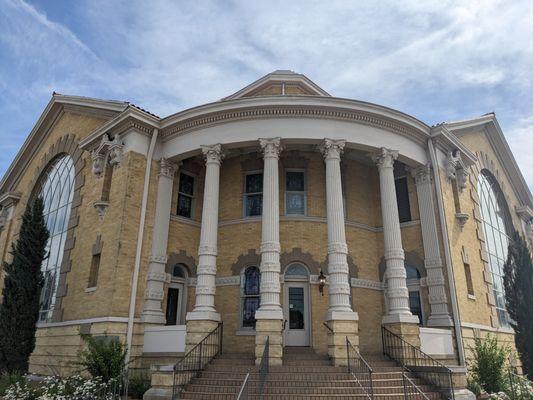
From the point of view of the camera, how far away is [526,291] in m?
15.9

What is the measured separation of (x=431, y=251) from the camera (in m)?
15.6

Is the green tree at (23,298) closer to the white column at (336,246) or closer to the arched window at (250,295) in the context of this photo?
the arched window at (250,295)

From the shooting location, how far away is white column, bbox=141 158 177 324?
1432 cm

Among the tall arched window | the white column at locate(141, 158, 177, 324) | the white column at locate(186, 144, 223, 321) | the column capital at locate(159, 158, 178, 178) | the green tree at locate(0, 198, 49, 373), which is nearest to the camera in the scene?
the white column at locate(186, 144, 223, 321)

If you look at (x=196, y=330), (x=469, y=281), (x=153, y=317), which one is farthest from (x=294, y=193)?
(x=469, y=281)

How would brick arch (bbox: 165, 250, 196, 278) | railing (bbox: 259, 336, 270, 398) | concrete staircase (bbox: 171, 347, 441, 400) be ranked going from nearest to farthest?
railing (bbox: 259, 336, 270, 398) < concrete staircase (bbox: 171, 347, 441, 400) < brick arch (bbox: 165, 250, 196, 278)

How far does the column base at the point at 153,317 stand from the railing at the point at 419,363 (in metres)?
7.22

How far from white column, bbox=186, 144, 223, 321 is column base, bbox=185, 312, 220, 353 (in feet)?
0.28

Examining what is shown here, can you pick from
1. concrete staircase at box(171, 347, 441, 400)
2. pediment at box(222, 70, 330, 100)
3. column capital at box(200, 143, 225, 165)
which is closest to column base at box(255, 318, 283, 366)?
concrete staircase at box(171, 347, 441, 400)

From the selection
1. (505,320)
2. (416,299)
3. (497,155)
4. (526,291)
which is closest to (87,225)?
(416,299)

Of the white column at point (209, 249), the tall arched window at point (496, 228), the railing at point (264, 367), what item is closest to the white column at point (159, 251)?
the white column at point (209, 249)

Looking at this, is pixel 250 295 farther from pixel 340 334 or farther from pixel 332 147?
pixel 332 147

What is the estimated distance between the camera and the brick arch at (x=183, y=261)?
51.3ft

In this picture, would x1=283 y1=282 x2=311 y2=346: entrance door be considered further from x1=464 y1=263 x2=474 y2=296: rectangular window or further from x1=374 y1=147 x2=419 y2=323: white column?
x1=464 y1=263 x2=474 y2=296: rectangular window
